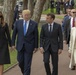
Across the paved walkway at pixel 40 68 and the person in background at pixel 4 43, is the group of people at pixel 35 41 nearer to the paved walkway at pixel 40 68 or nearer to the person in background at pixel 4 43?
the person in background at pixel 4 43

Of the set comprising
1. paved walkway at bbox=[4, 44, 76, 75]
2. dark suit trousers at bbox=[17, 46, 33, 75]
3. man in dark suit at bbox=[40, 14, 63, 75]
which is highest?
man in dark suit at bbox=[40, 14, 63, 75]

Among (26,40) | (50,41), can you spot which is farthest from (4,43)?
(50,41)

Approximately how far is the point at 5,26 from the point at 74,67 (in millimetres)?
3064

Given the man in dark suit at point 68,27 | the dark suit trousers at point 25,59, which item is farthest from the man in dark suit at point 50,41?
the man in dark suit at point 68,27

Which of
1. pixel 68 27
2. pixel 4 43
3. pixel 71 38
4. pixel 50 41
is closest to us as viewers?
pixel 4 43

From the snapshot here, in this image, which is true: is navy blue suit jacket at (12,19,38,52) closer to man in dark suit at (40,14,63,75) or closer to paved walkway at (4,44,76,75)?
man in dark suit at (40,14,63,75)

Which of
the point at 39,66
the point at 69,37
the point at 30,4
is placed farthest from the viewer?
the point at 30,4

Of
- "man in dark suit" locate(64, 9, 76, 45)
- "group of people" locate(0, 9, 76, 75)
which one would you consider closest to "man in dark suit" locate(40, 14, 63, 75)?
"group of people" locate(0, 9, 76, 75)

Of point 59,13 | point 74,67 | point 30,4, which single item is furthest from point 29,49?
point 59,13

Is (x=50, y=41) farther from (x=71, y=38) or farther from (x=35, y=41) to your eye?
(x=71, y=38)

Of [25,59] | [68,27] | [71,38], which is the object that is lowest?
[25,59]

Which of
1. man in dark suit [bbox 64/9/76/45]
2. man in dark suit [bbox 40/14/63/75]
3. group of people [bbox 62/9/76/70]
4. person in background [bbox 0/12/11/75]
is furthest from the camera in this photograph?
man in dark suit [bbox 64/9/76/45]

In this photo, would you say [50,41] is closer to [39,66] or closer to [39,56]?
[39,66]

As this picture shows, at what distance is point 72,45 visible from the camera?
32.6 ft
